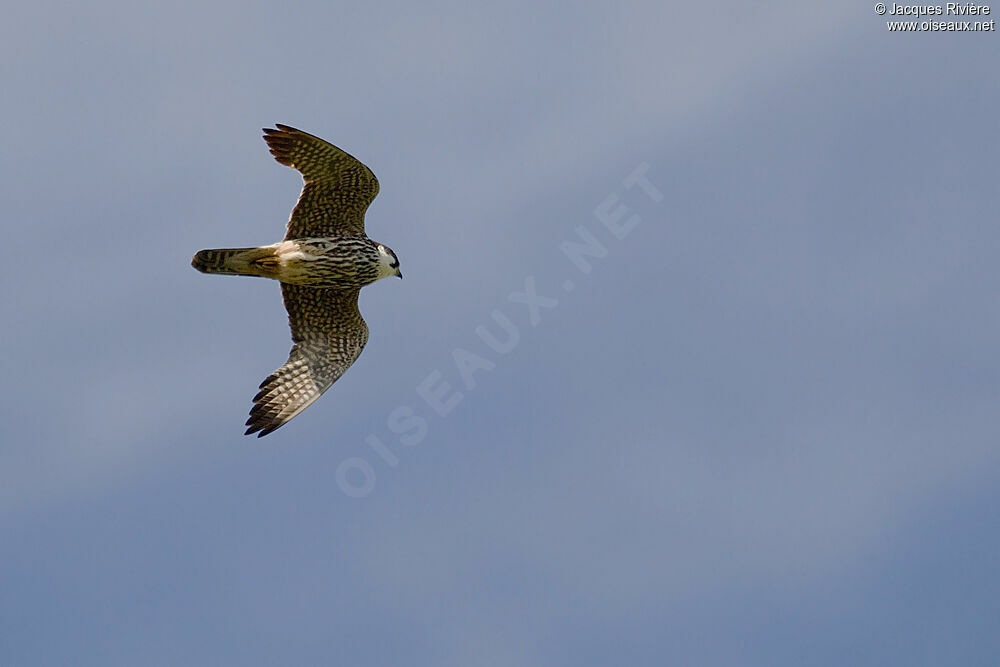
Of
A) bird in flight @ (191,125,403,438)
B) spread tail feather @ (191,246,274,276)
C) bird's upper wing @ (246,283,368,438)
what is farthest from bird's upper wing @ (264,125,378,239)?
bird's upper wing @ (246,283,368,438)

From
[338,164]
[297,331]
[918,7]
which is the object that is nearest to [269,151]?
[338,164]

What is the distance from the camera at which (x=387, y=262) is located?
18.6 m

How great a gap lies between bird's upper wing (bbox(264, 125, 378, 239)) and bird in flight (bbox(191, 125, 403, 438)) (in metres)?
0.01

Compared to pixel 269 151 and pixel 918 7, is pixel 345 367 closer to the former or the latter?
pixel 269 151

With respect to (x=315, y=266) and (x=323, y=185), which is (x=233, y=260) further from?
(x=323, y=185)

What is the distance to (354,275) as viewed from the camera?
60.8ft

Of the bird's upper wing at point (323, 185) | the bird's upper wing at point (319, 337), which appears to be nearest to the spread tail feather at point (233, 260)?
the bird's upper wing at point (323, 185)

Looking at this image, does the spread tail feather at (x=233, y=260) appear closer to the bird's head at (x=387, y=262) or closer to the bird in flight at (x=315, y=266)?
the bird in flight at (x=315, y=266)

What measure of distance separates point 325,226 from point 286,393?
224cm

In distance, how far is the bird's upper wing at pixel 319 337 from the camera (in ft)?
61.6

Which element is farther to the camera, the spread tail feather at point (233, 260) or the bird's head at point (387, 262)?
the bird's head at point (387, 262)

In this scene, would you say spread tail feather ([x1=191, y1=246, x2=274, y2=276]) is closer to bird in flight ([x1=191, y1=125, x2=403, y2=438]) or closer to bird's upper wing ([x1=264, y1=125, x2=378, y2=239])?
bird in flight ([x1=191, y1=125, x2=403, y2=438])

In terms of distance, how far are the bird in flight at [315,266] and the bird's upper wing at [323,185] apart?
0.5 inches

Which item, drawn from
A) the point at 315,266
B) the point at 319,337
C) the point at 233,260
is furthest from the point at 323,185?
the point at 319,337
